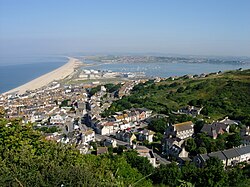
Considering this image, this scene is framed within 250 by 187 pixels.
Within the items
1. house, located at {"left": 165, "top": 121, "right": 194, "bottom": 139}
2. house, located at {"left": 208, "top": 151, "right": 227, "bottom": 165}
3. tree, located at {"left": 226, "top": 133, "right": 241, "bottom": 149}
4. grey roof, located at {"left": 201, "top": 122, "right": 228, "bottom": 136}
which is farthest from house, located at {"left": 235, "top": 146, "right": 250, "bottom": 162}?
house, located at {"left": 165, "top": 121, "right": 194, "bottom": 139}

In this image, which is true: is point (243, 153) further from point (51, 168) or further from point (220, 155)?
point (51, 168)

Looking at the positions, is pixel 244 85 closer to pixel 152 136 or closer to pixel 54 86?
pixel 152 136

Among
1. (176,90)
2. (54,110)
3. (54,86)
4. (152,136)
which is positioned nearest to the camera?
(152,136)

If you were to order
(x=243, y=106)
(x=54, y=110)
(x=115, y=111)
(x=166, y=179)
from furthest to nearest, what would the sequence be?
(x=54, y=110) < (x=115, y=111) < (x=243, y=106) < (x=166, y=179)

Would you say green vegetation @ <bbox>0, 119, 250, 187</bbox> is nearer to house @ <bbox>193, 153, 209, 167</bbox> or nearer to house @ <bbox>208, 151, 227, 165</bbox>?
house @ <bbox>193, 153, 209, 167</bbox>

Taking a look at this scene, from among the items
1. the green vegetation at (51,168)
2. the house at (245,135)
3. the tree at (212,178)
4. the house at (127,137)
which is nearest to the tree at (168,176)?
the green vegetation at (51,168)

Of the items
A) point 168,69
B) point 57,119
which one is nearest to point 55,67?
point 168,69

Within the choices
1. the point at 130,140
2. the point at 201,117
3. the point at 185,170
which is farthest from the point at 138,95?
the point at 185,170
